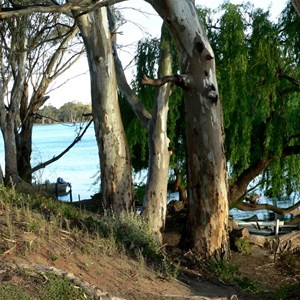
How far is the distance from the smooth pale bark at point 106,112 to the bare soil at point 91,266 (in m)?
4.60

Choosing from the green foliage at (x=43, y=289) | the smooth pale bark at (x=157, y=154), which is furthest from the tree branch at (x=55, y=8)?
the green foliage at (x=43, y=289)

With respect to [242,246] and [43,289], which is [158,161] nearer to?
[242,246]

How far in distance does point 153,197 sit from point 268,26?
4.96 meters

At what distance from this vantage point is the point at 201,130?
34.3 ft

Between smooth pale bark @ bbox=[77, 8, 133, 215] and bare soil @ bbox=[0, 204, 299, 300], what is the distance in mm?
4598

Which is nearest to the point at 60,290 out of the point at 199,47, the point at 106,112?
the point at 199,47

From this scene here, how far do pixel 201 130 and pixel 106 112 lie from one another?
2.91 m

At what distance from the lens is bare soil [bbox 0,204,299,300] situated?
5.56 metres

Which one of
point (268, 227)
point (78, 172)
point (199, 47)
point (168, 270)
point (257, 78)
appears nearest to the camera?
point (168, 270)

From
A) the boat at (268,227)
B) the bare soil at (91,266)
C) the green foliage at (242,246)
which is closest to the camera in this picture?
the bare soil at (91,266)

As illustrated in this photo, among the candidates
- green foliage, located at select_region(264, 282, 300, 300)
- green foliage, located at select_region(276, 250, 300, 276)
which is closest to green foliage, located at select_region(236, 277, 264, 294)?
green foliage, located at select_region(264, 282, 300, 300)

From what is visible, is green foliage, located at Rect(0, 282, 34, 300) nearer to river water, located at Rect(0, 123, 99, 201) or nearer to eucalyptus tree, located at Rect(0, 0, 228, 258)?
eucalyptus tree, located at Rect(0, 0, 228, 258)

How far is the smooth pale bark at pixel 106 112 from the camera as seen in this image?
12.8 m

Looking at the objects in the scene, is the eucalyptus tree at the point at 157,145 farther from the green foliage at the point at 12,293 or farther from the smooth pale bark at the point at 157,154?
the green foliage at the point at 12,293
